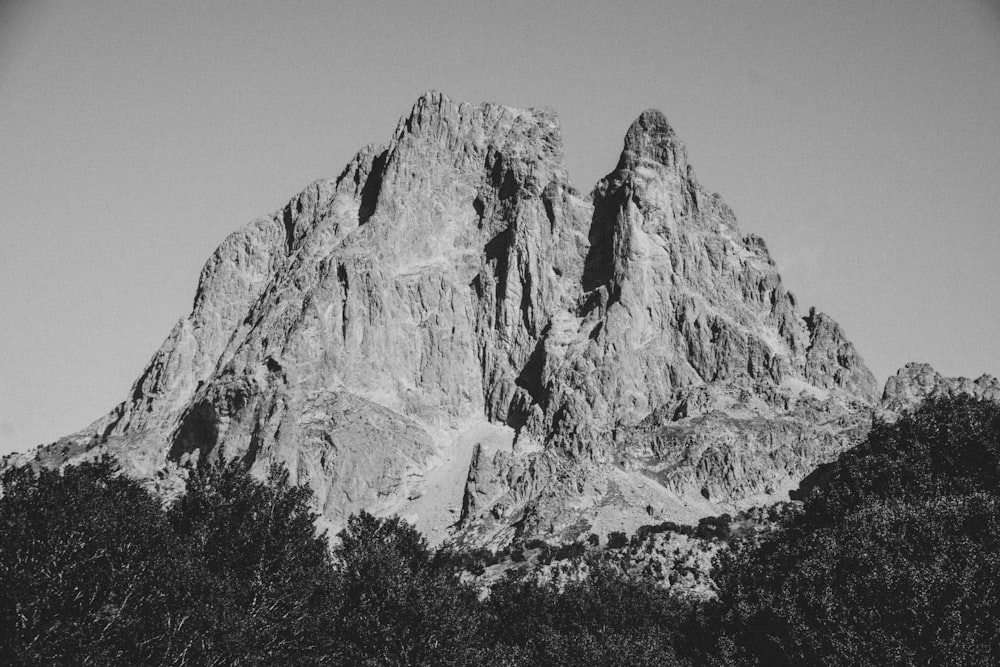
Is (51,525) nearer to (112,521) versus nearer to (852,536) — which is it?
(112,521)

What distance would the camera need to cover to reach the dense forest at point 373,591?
44.9 meters

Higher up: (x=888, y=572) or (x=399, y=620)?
(x=888, y=572)

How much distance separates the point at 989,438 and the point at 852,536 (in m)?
29.9

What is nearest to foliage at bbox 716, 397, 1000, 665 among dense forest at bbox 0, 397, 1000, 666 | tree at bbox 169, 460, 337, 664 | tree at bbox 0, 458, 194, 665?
dense forest at bbox 0, 397, 1000, 666

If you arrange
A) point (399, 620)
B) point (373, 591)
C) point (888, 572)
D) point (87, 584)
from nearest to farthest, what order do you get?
1. point (87, 584)
2. point (399, 620)
3. point (888, 572)
4. point (373, 591)

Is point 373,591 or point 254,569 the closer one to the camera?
point 373,591

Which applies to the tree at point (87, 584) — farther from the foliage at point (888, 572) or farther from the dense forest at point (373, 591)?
the foliage at point (888, 572)

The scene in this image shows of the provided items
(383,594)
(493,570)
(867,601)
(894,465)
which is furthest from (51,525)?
(493,570)

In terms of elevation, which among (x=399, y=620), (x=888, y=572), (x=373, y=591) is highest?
(x=888, y=572)

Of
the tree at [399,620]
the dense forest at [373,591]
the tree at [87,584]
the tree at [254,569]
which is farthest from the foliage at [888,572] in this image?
the tree at [87,584]

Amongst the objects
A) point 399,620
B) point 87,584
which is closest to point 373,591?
point 399,620

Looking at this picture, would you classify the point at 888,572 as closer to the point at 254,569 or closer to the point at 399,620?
the point at 399,620

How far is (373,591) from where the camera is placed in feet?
186

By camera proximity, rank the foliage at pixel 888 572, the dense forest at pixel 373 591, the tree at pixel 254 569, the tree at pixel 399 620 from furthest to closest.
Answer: the tree at pixel 399 620
the foliage at pixel 888 572
the tree at pixel 254 569
the dense forest at pixel 373 591
